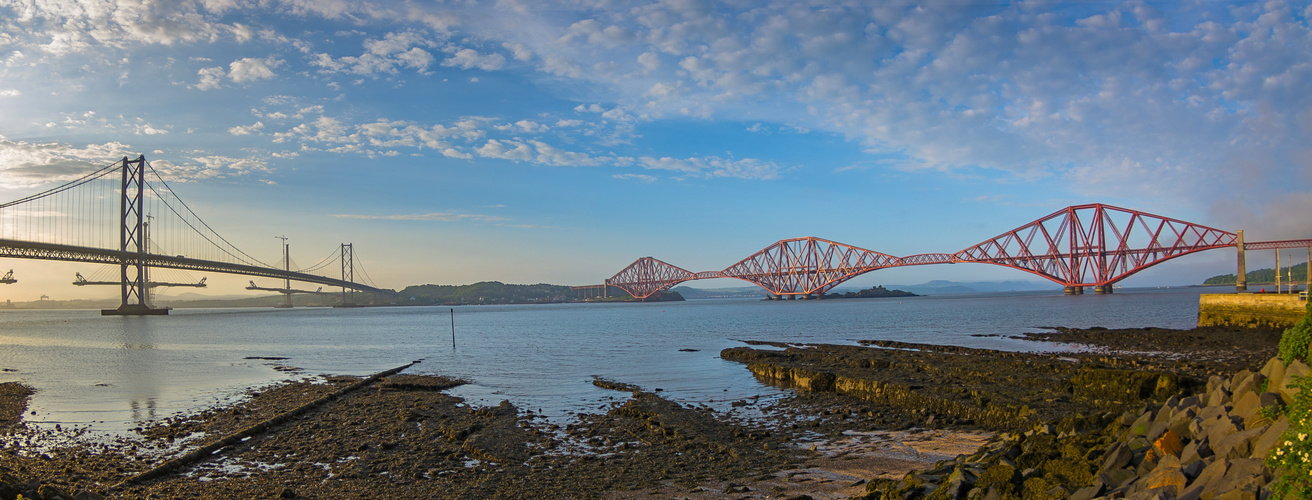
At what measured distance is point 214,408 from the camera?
12992mm

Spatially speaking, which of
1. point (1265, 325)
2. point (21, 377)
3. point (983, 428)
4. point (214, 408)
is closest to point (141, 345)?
point (21, 377)

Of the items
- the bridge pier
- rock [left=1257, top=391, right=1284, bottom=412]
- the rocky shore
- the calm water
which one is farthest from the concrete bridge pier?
rock [left=1257, top=391, right=1284, bottom=412]

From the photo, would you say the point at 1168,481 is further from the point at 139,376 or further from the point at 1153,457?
the point at 139,376

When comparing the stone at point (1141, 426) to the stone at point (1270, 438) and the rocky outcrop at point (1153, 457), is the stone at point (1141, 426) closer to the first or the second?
the rocky outcrop at point (1153, 457)

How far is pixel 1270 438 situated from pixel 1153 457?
0.89 m

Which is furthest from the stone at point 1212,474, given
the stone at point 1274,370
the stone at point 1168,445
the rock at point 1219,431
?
the stone at point 1274,370

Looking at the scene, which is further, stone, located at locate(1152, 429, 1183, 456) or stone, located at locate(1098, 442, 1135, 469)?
stone, located at locate(1098, 442, 1135, 469)

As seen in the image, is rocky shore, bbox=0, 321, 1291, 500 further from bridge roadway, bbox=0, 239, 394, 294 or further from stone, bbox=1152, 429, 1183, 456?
bridge roadway, bbox=0, 239, 394, 294

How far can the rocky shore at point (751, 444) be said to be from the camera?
4805 millimetres

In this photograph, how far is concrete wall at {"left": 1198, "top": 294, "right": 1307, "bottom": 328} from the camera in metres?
25.3

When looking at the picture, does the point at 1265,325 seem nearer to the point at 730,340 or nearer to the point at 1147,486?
the point at 730,340

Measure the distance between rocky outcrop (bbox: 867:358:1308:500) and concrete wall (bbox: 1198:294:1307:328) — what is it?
88.5 ft

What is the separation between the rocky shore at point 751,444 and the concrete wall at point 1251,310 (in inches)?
590

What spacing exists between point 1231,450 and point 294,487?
8.57 m
